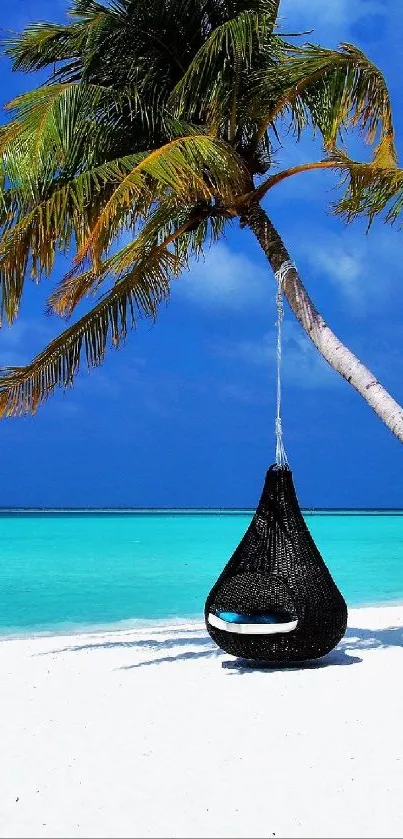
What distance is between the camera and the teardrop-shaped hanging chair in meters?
5.29

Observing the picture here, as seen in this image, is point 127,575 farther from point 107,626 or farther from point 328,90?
point 328,90

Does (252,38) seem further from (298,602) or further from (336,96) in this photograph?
(298,602)

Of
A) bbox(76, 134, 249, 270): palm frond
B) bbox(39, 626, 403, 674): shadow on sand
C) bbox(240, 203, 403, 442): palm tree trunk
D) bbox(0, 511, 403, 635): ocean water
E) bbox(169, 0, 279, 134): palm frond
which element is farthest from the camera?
bbox(0, 511, 403, 635): ocean water

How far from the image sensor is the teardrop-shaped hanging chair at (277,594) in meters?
5.29

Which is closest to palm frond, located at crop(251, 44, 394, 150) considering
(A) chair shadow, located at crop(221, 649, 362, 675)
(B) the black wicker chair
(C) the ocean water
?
(B) the black wicker chair

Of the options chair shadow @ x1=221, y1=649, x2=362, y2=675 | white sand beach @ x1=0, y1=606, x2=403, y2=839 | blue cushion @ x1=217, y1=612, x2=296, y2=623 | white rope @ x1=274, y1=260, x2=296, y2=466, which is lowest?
white sand beach @ x1=0, y1=606, x2=403, y2=839

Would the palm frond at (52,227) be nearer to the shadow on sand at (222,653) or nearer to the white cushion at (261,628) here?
the white cushion at (261,628)

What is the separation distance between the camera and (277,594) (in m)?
5.32

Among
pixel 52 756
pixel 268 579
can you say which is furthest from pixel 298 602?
pixel 52 756

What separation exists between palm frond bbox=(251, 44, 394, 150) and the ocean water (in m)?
6.40

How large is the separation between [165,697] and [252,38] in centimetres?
391

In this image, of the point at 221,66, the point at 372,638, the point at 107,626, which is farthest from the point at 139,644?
the point at 221,66

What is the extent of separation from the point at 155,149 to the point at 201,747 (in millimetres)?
3809

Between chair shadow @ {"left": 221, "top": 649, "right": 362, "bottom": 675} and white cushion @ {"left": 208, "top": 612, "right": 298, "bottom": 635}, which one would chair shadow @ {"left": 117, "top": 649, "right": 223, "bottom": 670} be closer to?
chair shadow @ {"left": 221, "top": 649, "right": 362, "bottom": 675}
